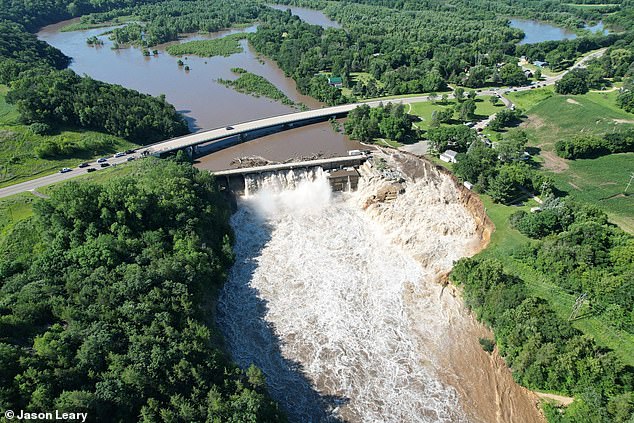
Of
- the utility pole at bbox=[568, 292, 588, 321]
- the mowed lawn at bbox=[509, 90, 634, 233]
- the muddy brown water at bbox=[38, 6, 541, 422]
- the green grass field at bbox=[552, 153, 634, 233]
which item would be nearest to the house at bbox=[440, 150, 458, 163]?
the mowed lawn at bbox=[509, 90, 634, 233]

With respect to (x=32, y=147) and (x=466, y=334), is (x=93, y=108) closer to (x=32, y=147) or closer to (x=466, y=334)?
(x=32, y=147)

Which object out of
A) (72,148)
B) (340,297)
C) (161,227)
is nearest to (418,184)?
(340,297)

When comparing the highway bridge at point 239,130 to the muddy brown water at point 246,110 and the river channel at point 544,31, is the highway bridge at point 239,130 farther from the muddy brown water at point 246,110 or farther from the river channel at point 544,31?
the river channel at point 544,31

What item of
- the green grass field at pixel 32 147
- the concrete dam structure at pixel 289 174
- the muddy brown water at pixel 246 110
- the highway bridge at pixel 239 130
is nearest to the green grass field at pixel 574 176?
the muddy brown water at pixel 246 110

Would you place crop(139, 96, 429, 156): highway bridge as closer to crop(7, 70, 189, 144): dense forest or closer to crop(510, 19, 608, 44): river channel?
crop(7, 70, 189, 144): dense forest

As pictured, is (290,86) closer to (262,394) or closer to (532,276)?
A: (532,276)
